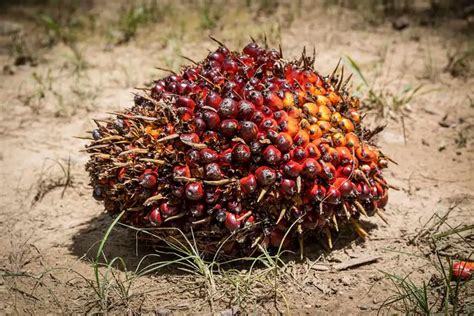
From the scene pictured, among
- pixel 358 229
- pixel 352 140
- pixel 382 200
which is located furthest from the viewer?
pixel 358 229

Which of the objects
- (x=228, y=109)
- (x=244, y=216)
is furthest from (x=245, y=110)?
(x=244, y=216)

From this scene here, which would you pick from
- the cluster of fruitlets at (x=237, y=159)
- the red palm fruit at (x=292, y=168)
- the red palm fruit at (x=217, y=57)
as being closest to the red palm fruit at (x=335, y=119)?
the cluster of fruitlets at (x=237, y=159)

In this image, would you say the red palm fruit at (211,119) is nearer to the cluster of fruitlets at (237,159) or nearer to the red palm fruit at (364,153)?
the cluster of fruitlets at (237,159)

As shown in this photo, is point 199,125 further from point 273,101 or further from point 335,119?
point 335,119

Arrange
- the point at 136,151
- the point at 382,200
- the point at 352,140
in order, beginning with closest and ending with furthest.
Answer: the point at 136,151
the point at 352,140
the point at 382,200

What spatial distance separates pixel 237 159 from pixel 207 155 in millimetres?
156

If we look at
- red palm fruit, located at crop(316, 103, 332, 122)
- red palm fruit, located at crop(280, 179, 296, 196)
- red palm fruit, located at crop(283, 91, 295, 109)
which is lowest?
red palm fruit, located at crop(280, 179, 296, 196)

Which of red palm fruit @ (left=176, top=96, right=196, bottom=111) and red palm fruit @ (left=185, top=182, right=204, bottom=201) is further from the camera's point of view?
red palm fruit @ (left=176, top=96, right=196, bottom=111)

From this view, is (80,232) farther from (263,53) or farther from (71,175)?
(263,53)

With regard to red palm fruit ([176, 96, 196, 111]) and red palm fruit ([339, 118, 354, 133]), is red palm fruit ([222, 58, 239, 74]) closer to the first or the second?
red palm fruit ([176, 96, 196, 111])

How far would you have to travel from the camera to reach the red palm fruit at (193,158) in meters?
2.92

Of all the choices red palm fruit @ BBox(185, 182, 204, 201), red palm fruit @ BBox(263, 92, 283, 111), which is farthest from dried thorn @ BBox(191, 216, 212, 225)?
red palm fruit @ BBox(263, 92, 283, 111)

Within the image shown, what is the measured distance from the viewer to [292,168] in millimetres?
2904

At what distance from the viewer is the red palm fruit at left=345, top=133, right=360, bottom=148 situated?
121 inches
